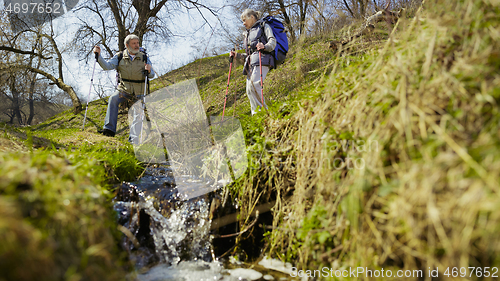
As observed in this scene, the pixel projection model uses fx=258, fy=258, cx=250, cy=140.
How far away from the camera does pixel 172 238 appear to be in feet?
9.12

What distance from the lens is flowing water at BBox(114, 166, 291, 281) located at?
7.85 feet

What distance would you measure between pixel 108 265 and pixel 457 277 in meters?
1.65

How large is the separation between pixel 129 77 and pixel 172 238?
4.47 meters

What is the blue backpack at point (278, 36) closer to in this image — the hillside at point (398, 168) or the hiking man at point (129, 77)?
the hillside at point (398, 168)

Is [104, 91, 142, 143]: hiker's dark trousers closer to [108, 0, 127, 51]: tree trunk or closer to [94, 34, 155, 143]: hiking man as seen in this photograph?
[94, 34, 155, 143]: hiking man

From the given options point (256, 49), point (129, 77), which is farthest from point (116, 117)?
point (256, 49)

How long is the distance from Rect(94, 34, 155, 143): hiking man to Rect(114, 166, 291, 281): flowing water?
124 inches

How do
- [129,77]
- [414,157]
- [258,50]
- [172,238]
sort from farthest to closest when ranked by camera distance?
[129,77] → [258,50] → [172,238] → [414,157]

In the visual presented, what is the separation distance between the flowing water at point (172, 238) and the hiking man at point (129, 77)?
314cm

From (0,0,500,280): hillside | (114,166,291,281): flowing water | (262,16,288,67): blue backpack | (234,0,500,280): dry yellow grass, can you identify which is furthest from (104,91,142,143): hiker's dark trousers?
(234,0,500,280): dry yellow grass

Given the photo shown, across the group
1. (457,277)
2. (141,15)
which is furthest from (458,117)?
(141,15)

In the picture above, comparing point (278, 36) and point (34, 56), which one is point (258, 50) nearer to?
point (278, 36)

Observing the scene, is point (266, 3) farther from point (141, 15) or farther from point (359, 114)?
point (359, 114)

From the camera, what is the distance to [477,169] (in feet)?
3.67
